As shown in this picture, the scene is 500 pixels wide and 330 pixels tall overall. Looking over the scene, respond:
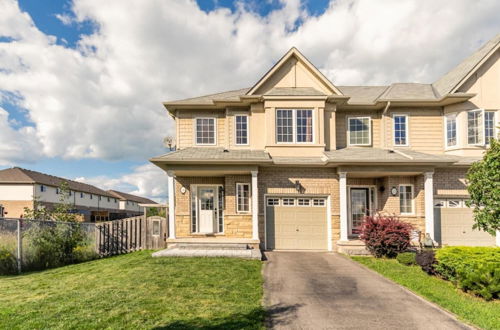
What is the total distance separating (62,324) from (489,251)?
1021cm

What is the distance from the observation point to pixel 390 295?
673 cm

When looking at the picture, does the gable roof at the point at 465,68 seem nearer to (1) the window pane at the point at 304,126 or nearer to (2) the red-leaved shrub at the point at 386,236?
(1) the window pane at the point at 304,126

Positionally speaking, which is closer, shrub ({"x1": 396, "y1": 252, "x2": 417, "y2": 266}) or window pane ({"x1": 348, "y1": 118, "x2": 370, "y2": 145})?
shrub ({"x1": 396, "y1": 252, "x2": 417, "y2": 266})

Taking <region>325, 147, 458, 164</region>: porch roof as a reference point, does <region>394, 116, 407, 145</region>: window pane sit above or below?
above

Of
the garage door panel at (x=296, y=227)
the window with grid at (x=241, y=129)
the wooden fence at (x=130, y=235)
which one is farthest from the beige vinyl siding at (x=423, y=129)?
the wooden fence at (x=130, y=235)

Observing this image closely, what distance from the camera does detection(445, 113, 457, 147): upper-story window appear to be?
43.8ft

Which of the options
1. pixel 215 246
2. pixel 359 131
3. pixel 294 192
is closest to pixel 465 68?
pixel 359 131

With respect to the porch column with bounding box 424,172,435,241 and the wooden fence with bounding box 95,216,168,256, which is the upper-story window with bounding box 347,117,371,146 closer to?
the porch column with bounding box 424,172,435,241

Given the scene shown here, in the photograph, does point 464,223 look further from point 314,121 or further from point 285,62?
point 285,62

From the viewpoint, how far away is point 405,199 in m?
12.7

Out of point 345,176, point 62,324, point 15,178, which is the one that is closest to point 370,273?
point 345,176

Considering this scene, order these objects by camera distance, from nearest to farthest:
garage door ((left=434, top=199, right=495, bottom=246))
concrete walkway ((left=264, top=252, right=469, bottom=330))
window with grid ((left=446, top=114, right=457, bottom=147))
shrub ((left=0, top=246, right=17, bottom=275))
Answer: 1. concrete walkway ((left=264, top=252, right=469, bottom=330))
2. shrub ((left=0, top=246, right=17, bottom=275))
3. garage door ((left=434, top=199, right=495, bottom=246))
4. window with grid ((left=446, top=114, right=457, bottom=147))

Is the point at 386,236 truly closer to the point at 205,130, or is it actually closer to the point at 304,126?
the point at 304,126

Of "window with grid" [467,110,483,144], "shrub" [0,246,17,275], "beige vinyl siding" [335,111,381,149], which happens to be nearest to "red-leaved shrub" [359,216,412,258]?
"beige vinyl siding" [335,111,381,149]
